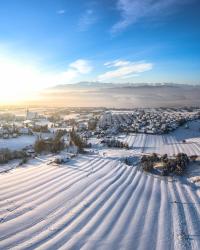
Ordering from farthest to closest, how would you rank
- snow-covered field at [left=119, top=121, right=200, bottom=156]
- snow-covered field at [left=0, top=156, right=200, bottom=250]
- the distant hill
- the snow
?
the distant hill, the snow, snow-covered field at [left=119, top=121, right=200, bottom=156], snow-covered field at [left=0, top=156, right=200, bottom=250]

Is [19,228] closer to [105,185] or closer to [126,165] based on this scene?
[105,185]

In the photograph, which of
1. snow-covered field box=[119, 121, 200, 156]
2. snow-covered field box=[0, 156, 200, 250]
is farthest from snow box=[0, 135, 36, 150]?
snow-covered field box=[0, 156, 200, 250]

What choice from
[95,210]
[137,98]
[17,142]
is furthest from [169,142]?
[137,98]

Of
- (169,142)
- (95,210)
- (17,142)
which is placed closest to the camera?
(95,210)

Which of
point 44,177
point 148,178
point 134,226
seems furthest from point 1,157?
point 134,226

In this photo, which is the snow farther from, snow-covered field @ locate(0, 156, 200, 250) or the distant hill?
the distant hill

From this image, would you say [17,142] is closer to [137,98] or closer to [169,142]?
[169,142]

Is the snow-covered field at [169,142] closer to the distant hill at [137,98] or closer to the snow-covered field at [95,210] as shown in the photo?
the snow-covered field at [95,210]

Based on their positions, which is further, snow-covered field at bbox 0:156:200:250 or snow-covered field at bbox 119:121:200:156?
snow-covered field at bbox 119:121:200:156
